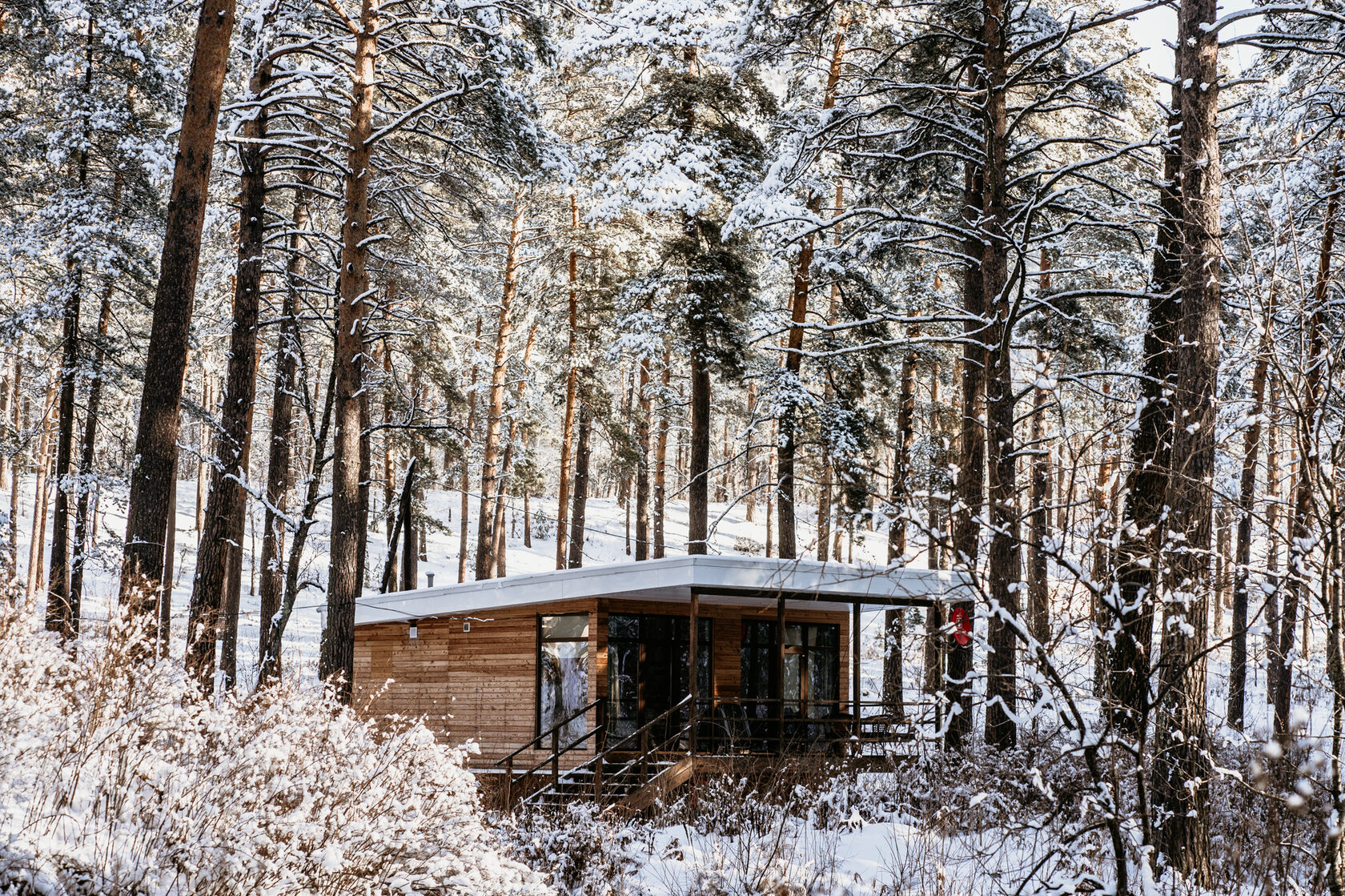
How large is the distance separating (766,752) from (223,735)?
8.31 m

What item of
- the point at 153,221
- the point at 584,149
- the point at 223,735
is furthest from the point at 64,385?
the point at 223,735

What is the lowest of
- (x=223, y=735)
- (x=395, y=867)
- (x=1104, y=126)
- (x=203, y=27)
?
(x=395, y=867)

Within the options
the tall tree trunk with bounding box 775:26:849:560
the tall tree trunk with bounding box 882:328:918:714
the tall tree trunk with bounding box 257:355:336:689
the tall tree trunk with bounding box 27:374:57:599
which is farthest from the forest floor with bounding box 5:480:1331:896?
the tall tree trunk with bounding box 27:374:57:599

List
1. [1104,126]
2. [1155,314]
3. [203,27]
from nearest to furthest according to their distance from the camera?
[1155,314]
[203,27]
[1104,126]

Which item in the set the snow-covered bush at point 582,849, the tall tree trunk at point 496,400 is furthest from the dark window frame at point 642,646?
the tall tree trunk at point 496,400

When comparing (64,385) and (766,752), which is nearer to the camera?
(766,752)

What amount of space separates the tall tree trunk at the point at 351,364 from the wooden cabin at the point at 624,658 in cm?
180

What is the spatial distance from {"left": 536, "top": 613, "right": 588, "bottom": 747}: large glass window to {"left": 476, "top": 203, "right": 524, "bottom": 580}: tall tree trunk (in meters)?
7.59

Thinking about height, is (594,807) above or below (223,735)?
below

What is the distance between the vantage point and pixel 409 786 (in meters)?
6.52

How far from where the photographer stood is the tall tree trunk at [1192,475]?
5.77 m

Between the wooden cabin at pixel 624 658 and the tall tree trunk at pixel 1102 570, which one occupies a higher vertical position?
the tall tree trunk at pixel 1102 570

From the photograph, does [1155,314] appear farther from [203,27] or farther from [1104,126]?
[203,27]

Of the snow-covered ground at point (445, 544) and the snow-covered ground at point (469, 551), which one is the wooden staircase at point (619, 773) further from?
the snow-covered ground at point (445, 544)
